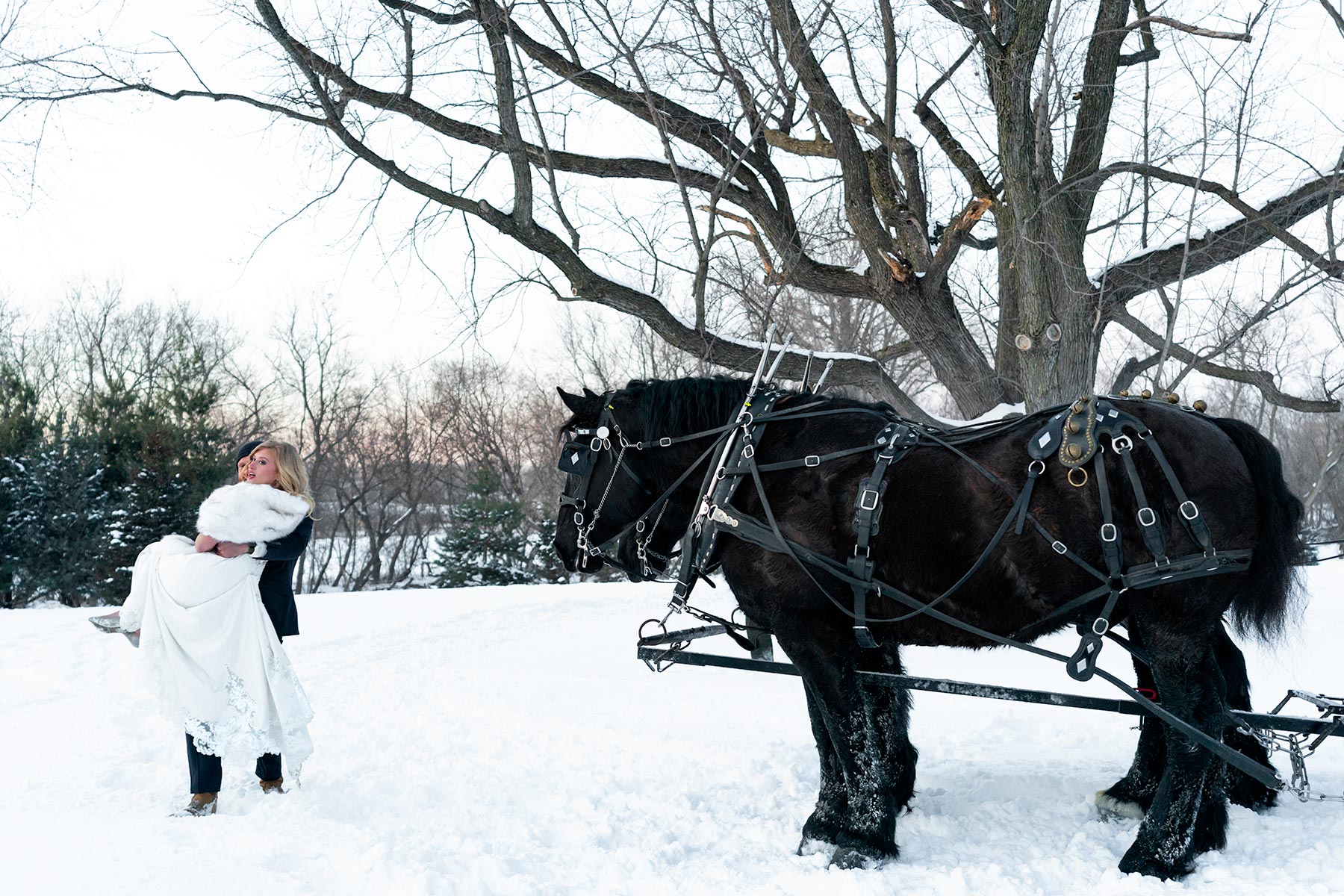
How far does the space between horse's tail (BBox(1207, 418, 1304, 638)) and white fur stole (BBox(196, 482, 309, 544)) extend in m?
4.03

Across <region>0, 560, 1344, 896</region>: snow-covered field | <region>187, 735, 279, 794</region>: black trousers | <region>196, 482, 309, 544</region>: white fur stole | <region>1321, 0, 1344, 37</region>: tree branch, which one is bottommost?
<region>0, 560, 1344, 896</region>: snow-covered field

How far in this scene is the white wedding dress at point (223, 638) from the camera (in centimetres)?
405

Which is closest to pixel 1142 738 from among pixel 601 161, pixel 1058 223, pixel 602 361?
pixel 1058 223

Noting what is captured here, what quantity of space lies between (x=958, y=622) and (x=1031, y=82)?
5917 millimetres

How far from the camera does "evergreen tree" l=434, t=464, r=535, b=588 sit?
2223 centimetres

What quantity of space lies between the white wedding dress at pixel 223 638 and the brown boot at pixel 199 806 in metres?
0.19

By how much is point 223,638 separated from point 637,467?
2066 mm

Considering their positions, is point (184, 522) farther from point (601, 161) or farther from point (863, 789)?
point (863, 789)

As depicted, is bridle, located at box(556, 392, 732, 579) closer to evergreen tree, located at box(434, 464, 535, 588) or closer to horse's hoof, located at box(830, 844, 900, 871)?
horse's hoof, located at box(830, 844, 900, 871)

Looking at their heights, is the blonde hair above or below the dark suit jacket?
above

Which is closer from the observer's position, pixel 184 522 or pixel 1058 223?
pixel 1058 223

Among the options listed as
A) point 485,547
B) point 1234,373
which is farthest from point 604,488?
point 485,547

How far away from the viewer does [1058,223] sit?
7.60 m

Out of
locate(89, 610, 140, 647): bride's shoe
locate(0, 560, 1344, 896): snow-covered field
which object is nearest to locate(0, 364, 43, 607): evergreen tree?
locate(0, 560, 1344, 896): snow-covered field
